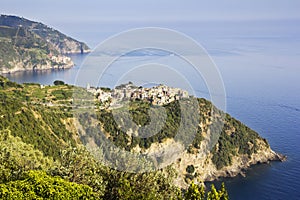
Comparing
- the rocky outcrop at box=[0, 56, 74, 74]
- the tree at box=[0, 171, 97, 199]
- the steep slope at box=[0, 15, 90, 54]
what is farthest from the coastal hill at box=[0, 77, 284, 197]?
the steep slope at box=[0, 15, 90, 54]

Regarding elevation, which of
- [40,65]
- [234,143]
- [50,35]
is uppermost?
[50,35]

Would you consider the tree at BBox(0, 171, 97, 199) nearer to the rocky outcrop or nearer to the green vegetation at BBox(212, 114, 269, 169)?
the green vegetation at BBox(212, 114, 269, 169)

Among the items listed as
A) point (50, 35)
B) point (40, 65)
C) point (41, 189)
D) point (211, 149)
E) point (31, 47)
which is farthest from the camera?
point (50, 35)

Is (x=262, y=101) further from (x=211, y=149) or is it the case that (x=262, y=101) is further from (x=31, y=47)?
(x=31, y=47)

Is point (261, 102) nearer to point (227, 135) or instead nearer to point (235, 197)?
point (227, 135)

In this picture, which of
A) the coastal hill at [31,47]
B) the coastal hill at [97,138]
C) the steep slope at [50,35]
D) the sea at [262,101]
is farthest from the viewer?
the steep slope at [50,35]

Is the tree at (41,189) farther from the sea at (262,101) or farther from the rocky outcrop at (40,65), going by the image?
the rocky outcrop at (40,65)

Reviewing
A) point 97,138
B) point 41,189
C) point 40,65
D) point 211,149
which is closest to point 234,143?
point 211,149

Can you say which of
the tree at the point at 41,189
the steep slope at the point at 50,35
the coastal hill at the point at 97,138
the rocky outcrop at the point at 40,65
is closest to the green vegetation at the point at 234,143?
the coastal hill at the point at 97,138
